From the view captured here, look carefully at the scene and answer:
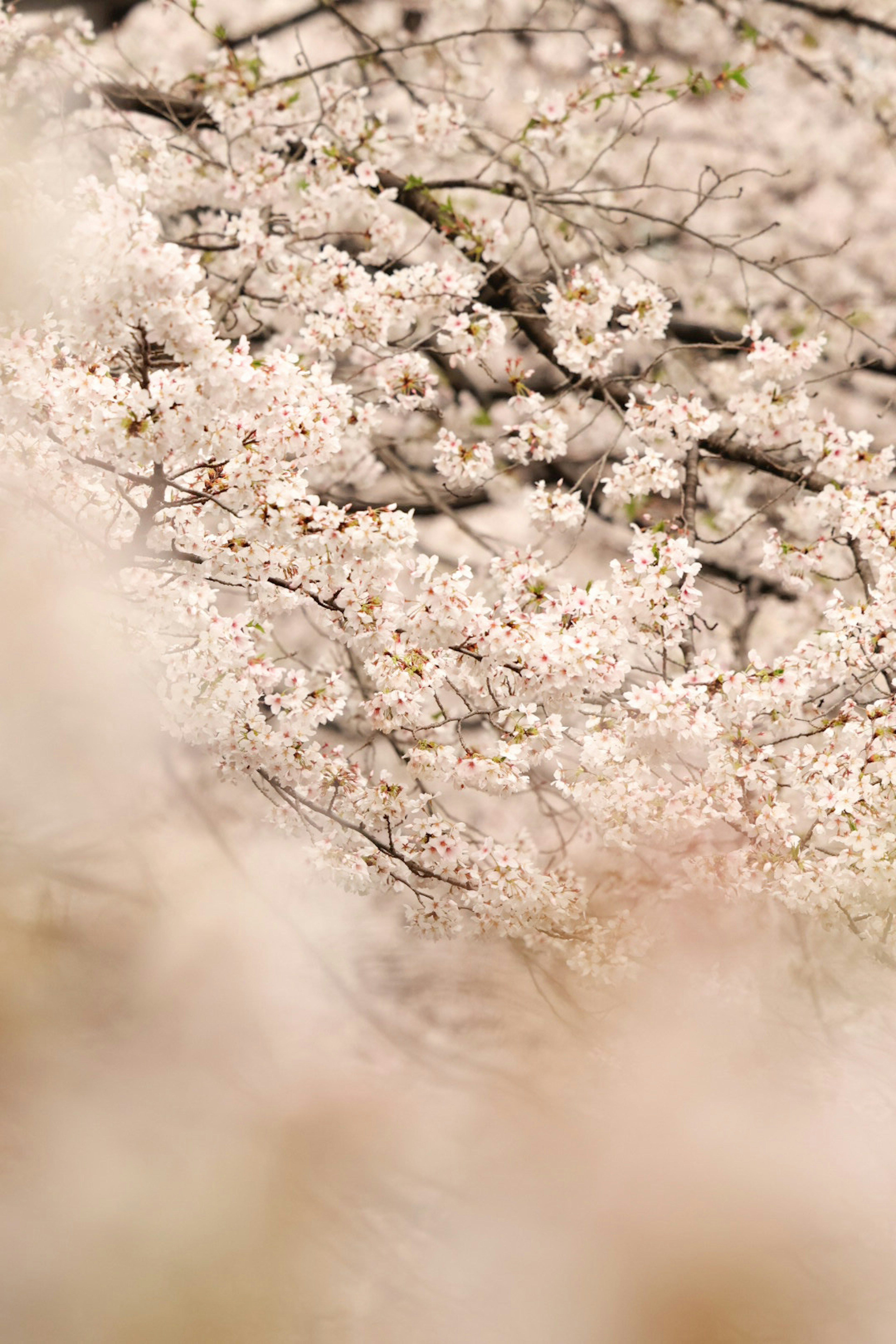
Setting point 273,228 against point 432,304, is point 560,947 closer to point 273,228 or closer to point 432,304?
point 432,304

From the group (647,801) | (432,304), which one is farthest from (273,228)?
(647,801)

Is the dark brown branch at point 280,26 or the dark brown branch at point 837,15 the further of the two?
the dark brown branch at point 837,15

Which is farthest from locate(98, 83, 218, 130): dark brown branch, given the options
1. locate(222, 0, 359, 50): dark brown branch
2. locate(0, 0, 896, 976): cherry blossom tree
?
locate(222, 0, 359, 50): dark brown branch

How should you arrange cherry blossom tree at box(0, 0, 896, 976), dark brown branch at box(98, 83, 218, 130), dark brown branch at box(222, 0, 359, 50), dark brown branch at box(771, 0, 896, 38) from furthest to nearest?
dark brown branch at box(771, 0, 896, 38) → dark brown branch at box(222, 0, 359, 50) → dark brown branch at box(98, 83, 218, 130) → cherry blossom tree at box(0, 0, 896, 976)

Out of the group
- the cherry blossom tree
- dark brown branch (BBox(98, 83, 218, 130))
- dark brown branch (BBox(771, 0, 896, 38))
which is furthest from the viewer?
dark brown branch (BBox(771, 0, 896, 38))

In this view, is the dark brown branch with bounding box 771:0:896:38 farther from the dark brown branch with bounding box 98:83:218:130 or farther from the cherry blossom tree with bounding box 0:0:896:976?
the dark brown branch with bounding box 98:83:218:130

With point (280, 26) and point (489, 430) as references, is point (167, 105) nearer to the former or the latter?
point (280, 26)

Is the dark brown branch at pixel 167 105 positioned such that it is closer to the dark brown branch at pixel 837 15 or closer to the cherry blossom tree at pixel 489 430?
the cherry blossom tree at pixel 489 430

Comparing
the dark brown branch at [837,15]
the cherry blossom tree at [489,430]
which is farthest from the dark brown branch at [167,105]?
the dark brown branch at [837,15]

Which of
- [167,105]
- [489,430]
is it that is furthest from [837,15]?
[167,105]
